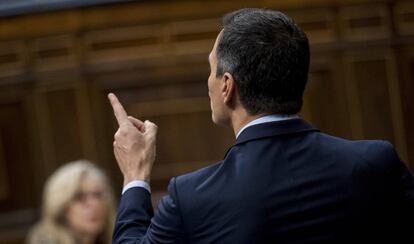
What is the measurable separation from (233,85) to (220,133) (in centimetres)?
426

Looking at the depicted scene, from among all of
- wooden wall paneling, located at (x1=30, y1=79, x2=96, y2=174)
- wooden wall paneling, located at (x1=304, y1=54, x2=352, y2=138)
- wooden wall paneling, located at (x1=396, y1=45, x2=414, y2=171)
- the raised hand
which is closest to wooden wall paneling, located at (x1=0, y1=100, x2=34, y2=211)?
wooden wall paneling, located at (x1=30, y1=79, x2=96, y2=174)

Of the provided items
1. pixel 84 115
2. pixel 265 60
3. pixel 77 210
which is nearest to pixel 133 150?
pixel 265 60

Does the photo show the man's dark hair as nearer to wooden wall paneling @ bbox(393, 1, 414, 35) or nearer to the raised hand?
the raised hand

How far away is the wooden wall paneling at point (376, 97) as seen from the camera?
6.57 metres

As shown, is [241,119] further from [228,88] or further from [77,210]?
[77,210]

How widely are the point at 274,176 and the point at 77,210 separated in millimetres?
3160

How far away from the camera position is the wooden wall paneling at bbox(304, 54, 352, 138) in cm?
665

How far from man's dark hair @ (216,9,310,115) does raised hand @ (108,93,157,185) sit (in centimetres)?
31

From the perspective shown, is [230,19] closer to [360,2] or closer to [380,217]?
[380,217]

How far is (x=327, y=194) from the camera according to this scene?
2477 mm

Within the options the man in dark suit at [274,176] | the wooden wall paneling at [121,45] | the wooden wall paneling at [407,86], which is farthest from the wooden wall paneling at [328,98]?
the man in dark suit at [274,176]

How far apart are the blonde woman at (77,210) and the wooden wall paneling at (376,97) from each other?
176 centimetres

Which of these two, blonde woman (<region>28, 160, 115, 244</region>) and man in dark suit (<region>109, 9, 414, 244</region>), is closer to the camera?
man in dark suit (<region>109, 9, 414, 244</region>)

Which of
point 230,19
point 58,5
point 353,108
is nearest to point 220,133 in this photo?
point 353,108
